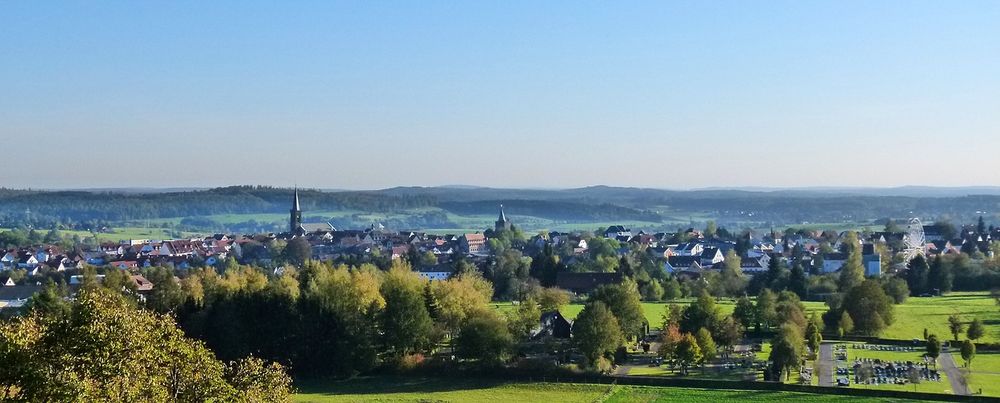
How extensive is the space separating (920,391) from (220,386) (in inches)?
1147

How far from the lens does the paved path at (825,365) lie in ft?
136

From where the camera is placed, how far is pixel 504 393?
4138 centimetres

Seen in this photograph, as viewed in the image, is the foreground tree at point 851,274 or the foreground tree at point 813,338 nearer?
the foreground tree at point 813,338

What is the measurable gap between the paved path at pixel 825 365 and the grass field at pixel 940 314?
16.2 feet

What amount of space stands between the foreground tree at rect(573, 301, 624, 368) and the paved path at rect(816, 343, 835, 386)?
885cm

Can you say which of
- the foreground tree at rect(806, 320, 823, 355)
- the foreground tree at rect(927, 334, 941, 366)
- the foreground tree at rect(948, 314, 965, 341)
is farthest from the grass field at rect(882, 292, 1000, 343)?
the foreground tree at rect(927, 334, 941, 366)

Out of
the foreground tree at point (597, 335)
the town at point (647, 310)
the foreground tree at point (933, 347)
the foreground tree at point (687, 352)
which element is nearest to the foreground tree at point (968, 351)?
the foreground tree at point (933, 347)

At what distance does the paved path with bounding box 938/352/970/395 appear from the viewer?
127ft

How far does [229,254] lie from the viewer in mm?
120750

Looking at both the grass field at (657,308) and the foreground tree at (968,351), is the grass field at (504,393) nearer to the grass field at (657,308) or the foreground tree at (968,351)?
the foreground tree at (968,351)

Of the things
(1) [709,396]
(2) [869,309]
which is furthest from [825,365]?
(2) [869,309]

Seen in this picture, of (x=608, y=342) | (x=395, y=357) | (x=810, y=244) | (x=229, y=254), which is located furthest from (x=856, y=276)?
(x=229, y=254)

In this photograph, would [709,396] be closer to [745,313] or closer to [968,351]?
[968,351]

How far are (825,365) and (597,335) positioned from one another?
1029 centimetres
